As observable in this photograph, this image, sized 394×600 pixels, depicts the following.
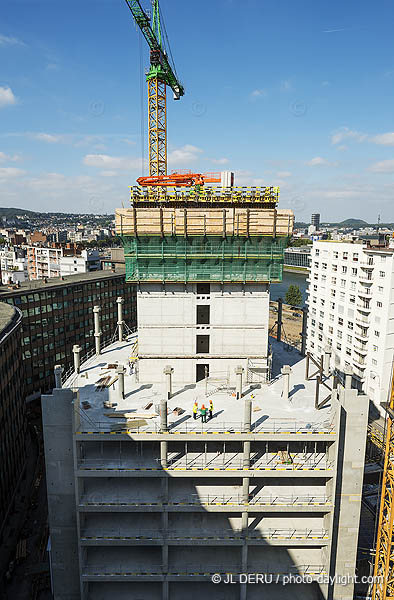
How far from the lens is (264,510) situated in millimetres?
30781

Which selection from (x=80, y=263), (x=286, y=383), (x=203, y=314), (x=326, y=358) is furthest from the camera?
(x=80, y=263)

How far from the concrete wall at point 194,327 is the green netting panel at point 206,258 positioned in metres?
1.27

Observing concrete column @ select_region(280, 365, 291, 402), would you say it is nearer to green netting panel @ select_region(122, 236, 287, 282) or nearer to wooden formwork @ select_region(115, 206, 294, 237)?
green netting panel @ select_region(122, 236, 287, 282)

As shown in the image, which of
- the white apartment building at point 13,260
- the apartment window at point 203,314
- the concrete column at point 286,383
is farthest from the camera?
the white apartment building at point 13,260

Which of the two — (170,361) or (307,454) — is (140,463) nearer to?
(170,361)

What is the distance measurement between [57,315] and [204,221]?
187 ft

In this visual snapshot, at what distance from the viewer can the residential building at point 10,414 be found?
160 ft

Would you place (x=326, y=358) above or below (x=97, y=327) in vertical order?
below

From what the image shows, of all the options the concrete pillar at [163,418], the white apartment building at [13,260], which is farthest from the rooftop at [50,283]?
the white apartment building at [13,260]

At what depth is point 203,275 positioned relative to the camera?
122 ft

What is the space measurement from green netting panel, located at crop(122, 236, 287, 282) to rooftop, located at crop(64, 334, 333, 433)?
11.1m

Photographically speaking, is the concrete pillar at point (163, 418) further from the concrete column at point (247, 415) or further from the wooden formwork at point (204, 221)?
the wooden formwork at point (204, 221)

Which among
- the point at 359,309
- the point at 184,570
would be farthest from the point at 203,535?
the point at 359,309

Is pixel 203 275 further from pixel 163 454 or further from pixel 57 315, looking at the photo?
pixel 57 315
